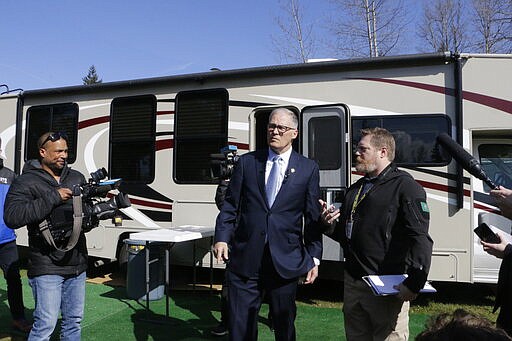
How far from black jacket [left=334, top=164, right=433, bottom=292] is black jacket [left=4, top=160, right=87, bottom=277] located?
6.43 ft

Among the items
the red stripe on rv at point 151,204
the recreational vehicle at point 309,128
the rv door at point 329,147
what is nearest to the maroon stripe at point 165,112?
the recreational vehicle at point 309,128

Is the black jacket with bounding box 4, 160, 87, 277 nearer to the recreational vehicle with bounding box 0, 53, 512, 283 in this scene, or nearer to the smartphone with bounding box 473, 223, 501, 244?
the smartphone with bounding box 473, 223, 501, 244

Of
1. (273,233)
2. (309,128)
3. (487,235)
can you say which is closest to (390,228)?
(487,235)

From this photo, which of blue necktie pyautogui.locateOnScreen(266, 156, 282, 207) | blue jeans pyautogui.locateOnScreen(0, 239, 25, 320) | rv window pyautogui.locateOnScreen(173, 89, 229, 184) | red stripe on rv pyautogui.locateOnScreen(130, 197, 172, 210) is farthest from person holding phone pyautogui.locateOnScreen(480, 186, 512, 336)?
red stripe on rv pyautogui.locateOnScreen(130, 197, 172, 210)

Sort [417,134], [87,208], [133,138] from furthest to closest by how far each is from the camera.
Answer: [133,138] < [417,134] < [87,208]

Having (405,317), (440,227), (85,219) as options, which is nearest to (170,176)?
(85,219)

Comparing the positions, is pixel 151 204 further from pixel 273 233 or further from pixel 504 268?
pixel 504 268

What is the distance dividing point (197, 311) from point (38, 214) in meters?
2.94

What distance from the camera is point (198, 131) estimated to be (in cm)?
620

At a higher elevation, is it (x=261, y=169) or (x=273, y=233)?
(x=261, y=169)

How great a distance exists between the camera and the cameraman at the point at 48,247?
3.07 meters

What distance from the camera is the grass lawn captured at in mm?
4746

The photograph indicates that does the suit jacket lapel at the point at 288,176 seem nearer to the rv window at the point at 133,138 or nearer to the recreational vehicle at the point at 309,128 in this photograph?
the recreational vehicle at the point at 309,128

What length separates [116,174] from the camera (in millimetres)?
6715
